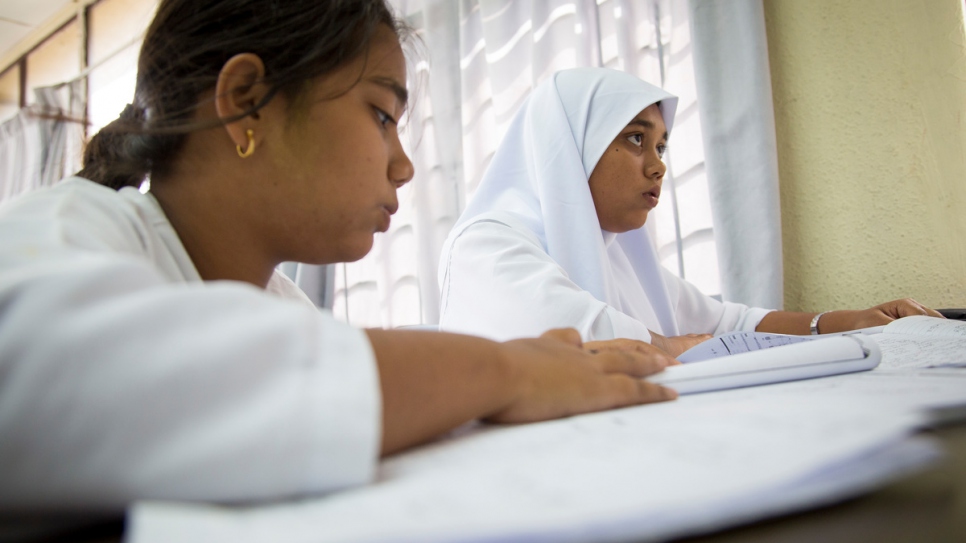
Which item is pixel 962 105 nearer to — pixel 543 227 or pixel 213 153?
pixel 543 227

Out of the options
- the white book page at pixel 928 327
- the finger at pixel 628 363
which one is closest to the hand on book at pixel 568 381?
the finger at pixel 628 363

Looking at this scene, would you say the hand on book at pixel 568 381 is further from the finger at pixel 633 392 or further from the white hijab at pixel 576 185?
the white hijab at pixel 576 185

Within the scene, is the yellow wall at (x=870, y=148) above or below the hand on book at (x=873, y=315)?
above

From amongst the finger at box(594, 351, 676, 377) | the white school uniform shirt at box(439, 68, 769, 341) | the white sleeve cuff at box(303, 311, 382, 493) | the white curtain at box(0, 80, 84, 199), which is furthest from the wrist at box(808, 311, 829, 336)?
the white curtain at box(0, 80, 84, 199)

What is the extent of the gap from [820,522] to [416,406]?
243 millimetres

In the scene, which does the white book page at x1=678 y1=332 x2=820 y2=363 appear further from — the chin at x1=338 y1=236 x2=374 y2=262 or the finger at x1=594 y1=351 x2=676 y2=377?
the chin at x1=338 y1=236 x2=374 y2=262

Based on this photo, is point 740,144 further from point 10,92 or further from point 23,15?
point 10,92

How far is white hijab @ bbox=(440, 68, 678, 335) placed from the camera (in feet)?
4.71

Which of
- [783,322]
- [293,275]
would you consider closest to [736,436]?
[783,322]

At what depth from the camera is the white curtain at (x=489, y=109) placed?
2.11 m

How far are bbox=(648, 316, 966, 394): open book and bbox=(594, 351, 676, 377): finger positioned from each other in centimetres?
2

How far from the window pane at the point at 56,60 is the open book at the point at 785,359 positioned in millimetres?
4934

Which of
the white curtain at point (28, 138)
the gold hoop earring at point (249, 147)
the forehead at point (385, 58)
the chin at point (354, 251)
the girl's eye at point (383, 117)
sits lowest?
the chin at point (354, 251)

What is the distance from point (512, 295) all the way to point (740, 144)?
1149 mm
